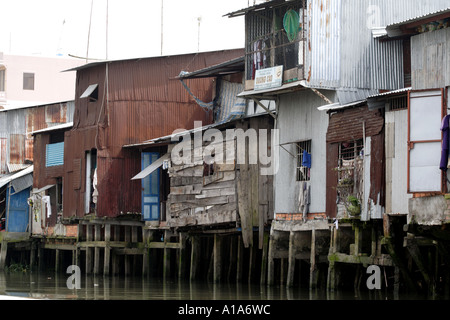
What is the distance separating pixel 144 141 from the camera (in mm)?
36375

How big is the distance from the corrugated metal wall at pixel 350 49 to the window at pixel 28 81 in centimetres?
3471

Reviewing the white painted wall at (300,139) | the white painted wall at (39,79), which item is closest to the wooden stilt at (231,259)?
the white painted wall at (300,139)

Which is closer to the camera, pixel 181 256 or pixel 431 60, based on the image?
pixel 431 60

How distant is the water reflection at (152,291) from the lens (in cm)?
2462

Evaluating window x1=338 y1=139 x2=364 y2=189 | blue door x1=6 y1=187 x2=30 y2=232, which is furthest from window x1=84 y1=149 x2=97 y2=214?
window x1=338 y1=139 x2=364 y2=189

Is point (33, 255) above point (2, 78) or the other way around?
the other way around

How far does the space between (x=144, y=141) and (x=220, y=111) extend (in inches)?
129

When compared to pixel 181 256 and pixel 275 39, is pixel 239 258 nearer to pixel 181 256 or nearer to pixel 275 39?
pixel 181 256

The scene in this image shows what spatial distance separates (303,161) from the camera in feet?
87.3

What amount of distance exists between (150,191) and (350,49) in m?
11.7

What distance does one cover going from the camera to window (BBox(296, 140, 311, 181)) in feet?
87.3

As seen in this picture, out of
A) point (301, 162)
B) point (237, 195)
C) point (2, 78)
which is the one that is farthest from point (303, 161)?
point (2, 78)

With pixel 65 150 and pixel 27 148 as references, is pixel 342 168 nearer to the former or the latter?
pixel 65 150

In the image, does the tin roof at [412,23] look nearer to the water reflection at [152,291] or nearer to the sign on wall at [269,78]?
the sign on wall at [269,78]
